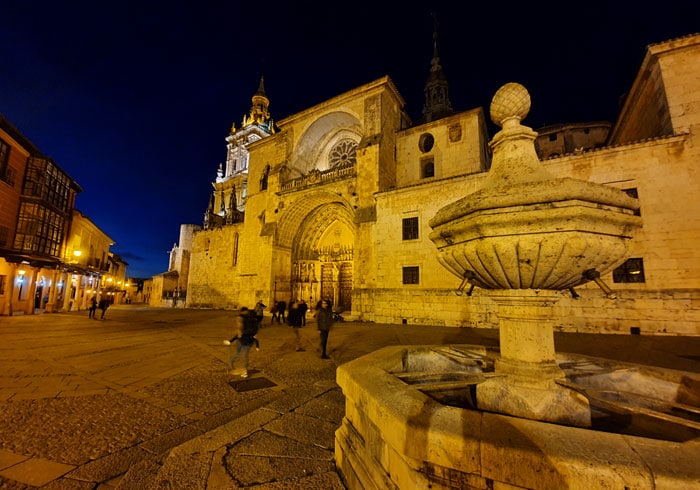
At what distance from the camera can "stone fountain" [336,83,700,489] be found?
3.91 ft

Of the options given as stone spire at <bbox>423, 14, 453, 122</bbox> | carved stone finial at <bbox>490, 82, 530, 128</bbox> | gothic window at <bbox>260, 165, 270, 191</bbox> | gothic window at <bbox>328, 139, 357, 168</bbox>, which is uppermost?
stone spire at <bbox>423, 14, 453, 122</bbox>

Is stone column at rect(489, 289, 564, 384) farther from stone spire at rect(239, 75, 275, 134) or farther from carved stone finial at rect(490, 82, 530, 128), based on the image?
stone spire at rect(239, 75, 275, 134)

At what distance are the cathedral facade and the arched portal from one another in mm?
75

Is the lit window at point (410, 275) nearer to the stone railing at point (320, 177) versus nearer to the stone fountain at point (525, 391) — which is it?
the stone railing at point (320, 177)

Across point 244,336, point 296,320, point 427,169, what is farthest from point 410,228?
point 244,336

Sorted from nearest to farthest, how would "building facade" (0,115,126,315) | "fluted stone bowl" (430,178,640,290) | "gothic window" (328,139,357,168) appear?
1. "fluted stone bowl" (430,178,640,290)
2. "building facade" (0,115,126,315)
3. "gothic window" (328,139,357,168)

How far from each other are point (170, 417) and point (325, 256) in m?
16.0

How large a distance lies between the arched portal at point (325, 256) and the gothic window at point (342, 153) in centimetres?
393

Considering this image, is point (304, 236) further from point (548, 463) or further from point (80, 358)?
point (548, 463)

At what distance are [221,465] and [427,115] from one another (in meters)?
27.9

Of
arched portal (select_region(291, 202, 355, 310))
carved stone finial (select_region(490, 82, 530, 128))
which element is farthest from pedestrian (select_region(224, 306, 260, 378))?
arched portal (select_region(291, 202, 355, 310))

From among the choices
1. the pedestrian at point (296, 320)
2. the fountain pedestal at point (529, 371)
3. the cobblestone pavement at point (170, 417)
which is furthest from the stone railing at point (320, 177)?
the fountain pedestal at point (529, 371)

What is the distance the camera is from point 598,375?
2.78 meters

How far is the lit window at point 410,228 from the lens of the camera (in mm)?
12844
